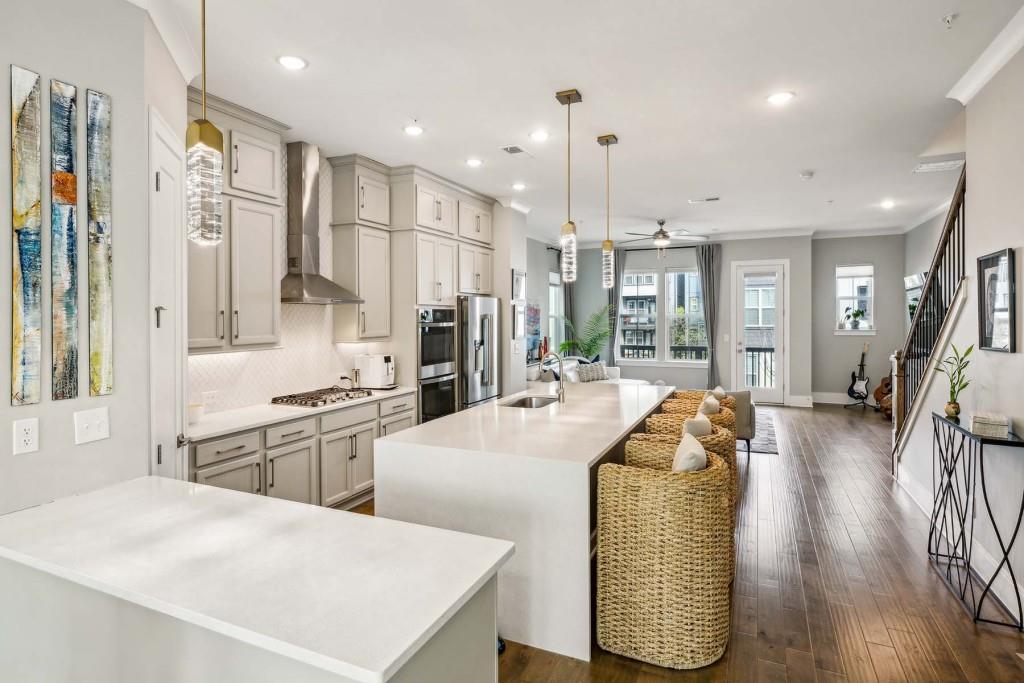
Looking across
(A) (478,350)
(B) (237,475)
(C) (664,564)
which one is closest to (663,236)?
(A) (478,350)

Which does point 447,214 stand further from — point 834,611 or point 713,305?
point 713,305

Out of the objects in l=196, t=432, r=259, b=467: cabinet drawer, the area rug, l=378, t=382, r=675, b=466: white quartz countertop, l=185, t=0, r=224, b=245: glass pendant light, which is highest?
l=185, t=0, r=224, b=245: glass pendant light

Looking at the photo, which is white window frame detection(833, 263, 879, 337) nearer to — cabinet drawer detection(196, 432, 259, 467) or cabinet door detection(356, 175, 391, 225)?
cabinet door detection(356, 175, 391, 225)

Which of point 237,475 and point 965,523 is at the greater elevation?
point 237,475

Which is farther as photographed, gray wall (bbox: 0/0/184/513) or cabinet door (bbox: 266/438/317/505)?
cabinet door (bbox: 266/438/317/505)

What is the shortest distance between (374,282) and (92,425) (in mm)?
2916

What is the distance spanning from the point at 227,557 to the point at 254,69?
8.97 ft

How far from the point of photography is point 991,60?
2914mm

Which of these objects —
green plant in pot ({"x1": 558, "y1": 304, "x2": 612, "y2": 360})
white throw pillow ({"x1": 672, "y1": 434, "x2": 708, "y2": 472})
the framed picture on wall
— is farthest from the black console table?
green plant in pot ({"x1": 558, "y1": 304, "x2": 612, "y2": 360})

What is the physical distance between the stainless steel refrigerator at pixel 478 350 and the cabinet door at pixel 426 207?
0.81 metres

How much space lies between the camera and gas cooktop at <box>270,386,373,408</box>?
398cm

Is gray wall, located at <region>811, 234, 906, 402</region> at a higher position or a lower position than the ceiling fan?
lower

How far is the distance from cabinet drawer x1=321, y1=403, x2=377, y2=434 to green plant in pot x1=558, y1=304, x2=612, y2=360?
517 cm

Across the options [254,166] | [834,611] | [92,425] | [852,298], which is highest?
[254,166]
